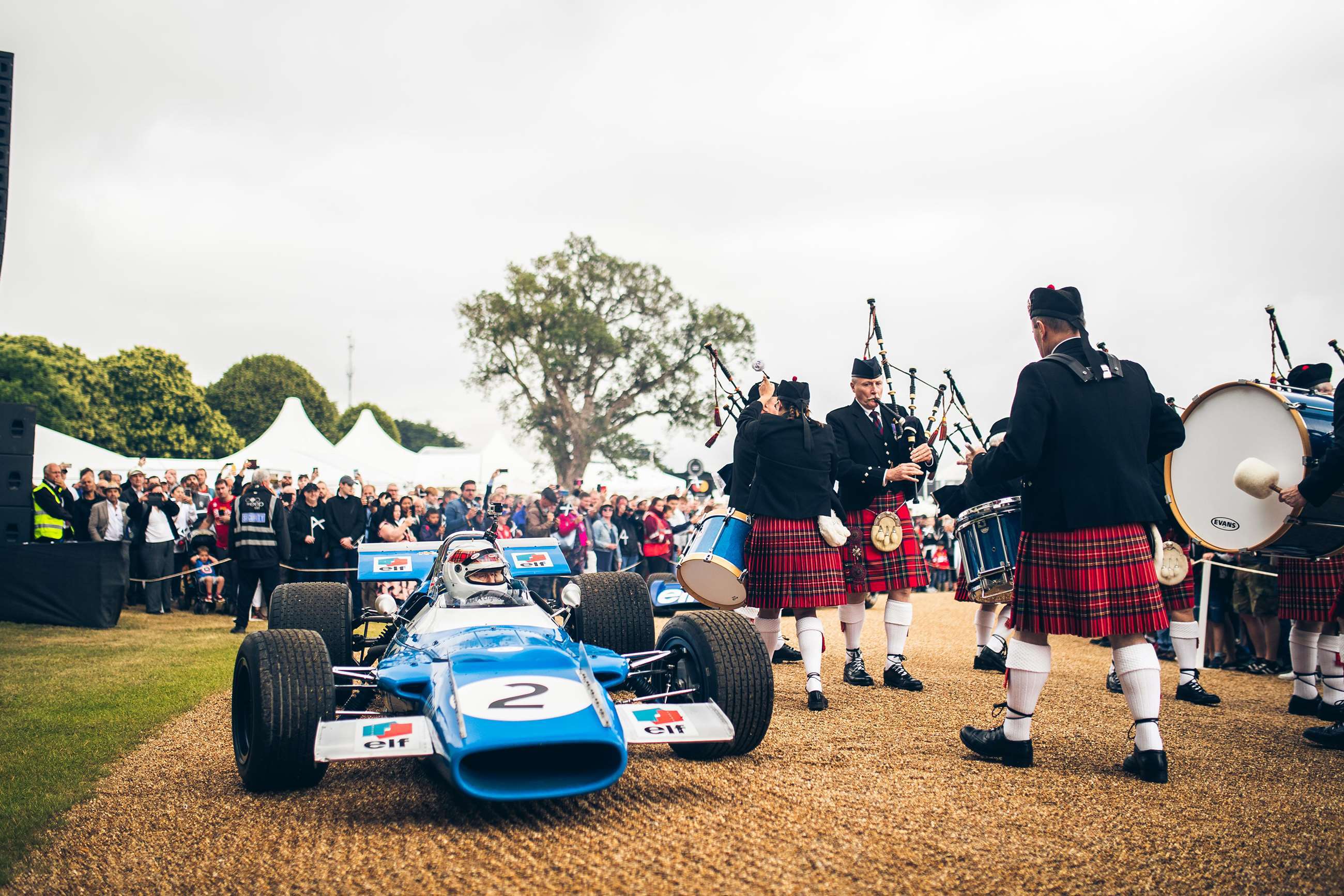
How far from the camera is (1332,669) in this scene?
528 centimetres

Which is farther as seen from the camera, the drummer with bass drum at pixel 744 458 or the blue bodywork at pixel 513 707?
the drummer with bass drum at pixel 744 458

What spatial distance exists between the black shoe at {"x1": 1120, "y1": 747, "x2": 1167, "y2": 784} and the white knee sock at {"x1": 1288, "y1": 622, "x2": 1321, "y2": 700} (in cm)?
212

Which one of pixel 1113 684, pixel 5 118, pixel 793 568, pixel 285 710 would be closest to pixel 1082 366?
pixel 793 568

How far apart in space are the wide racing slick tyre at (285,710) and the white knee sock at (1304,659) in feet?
17.1

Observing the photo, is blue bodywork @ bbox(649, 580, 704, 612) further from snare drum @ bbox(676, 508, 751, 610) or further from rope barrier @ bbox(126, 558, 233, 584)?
rope barrier @ bbox(126, 558, 233, 584)

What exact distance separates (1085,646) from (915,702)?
16.7ft

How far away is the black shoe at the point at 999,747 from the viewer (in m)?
4.23

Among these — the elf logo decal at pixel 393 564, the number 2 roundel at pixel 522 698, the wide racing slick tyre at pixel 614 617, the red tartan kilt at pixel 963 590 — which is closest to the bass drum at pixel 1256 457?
the red tartan kilt at pixel 963 590

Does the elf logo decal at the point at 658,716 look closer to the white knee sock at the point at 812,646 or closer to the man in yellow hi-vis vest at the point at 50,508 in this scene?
the white knee sock at the point at 812,646

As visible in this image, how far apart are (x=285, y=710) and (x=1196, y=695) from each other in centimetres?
536

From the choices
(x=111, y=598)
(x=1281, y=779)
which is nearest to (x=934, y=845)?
(x=1281, y=779)

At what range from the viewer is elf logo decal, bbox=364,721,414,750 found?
3.43 m

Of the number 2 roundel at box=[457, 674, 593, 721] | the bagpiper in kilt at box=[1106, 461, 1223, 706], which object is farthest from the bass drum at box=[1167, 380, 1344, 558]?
the number 2 roundel at box=[457, 674, 593, 721]

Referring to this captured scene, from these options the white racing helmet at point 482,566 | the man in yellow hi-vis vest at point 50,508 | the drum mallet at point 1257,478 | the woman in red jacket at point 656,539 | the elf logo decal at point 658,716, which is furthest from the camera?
the woman in red jacket at point 656,539
